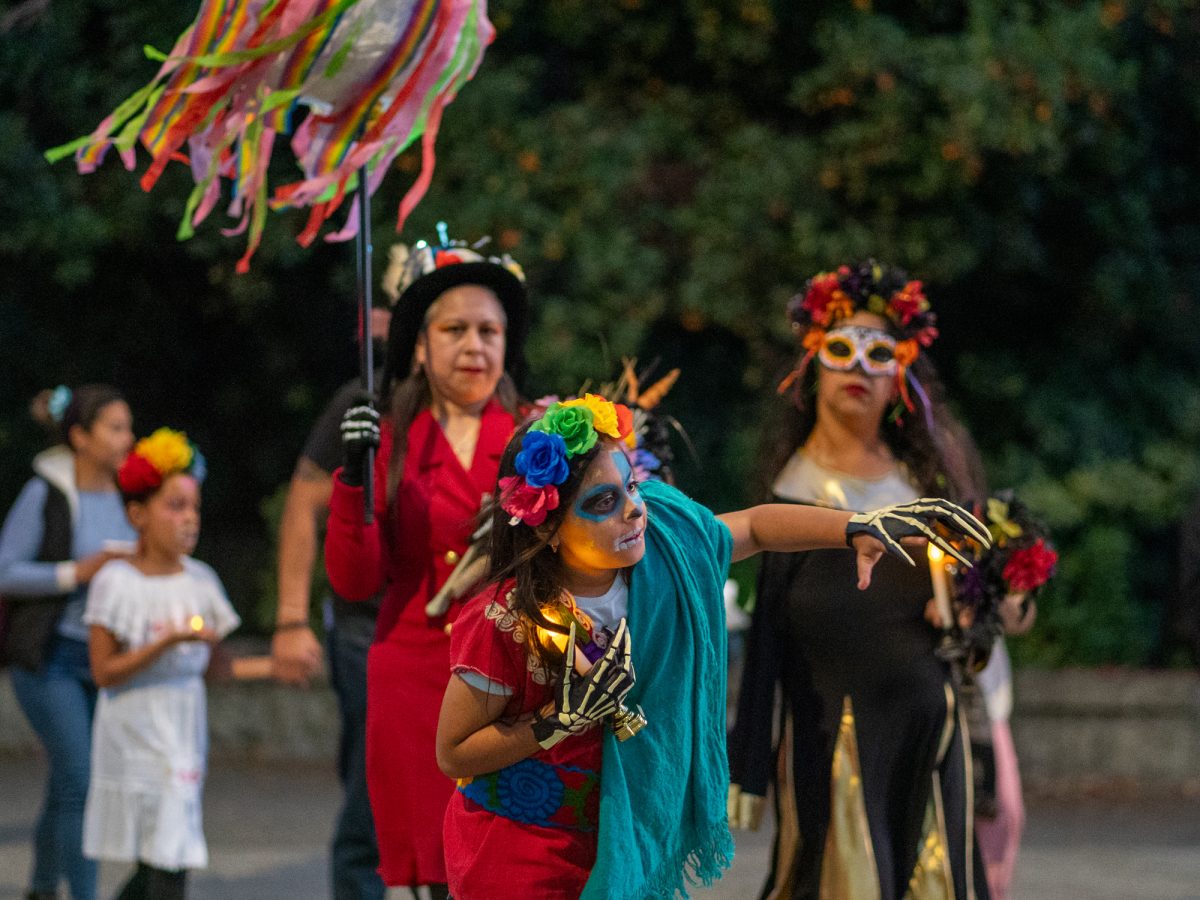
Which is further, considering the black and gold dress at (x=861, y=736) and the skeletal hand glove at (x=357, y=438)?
the black and gold dress at (x=861, y=736)

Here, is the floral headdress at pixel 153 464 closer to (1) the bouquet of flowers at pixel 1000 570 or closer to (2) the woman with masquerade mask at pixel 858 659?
(2) the woman with masquerade mask at pixel 858 659

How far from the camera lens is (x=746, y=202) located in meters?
11.1

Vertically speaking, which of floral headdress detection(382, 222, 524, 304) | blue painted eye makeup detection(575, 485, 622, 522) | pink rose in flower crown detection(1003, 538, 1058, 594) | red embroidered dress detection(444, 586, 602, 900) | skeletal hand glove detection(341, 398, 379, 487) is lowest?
red embroidered dress detection(444, 586, 602, 900)

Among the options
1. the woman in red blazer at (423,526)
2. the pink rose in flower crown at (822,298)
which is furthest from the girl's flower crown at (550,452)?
the pink rose in flower crown at (822,298)

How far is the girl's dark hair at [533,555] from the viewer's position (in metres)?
3.74

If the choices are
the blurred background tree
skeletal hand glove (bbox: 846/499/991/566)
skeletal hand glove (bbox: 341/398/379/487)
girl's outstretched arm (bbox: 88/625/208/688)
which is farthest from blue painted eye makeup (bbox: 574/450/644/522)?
the blurred background tree

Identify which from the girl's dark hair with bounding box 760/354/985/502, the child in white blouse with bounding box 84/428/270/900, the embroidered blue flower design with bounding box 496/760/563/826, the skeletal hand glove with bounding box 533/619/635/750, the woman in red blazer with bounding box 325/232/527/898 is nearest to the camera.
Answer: the skeletal hand glove with bounding box 533/619/635/750

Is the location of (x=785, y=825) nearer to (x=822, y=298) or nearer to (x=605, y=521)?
(x=822, y=298)

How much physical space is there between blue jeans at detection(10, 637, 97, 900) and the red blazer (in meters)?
2.13

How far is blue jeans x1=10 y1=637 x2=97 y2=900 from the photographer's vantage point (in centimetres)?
675

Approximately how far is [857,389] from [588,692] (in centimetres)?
215

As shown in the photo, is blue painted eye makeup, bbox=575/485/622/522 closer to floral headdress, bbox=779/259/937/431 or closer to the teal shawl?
the teal shawl

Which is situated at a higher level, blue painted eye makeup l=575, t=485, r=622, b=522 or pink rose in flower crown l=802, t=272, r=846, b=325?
pink rose in flower crown l=802, t=272, r=846, b=325

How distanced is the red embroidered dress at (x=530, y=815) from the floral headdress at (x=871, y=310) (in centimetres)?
210
